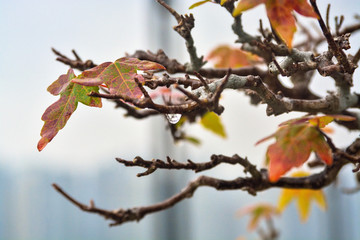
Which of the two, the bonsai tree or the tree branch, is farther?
the tree branch

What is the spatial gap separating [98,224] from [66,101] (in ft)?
9.26

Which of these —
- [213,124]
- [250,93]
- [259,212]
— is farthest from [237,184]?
[259,212]

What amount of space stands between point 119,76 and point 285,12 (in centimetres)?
12

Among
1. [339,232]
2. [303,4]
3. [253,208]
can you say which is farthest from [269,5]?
[339,232]

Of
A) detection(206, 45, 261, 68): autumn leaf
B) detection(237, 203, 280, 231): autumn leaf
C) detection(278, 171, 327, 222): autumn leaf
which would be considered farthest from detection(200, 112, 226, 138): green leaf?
detection(237, 203, 280, 231): autumn leaf

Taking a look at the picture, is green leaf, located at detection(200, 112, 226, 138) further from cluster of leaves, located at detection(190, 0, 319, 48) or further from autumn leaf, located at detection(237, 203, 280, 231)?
autumn leaf, located at detection(237, 203, 280, 231)

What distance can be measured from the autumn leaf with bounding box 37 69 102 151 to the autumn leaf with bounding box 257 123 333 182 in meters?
0.13

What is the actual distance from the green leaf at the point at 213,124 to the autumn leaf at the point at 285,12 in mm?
274

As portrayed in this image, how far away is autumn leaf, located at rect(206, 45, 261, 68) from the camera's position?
0.50 m

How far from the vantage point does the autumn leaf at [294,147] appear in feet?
0.77

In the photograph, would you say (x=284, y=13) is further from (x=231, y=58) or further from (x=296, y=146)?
(x=231, y=58)

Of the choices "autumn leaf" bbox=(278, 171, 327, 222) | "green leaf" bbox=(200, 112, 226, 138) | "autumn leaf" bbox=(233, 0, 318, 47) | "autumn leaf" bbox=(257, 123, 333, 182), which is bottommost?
"autumn leaf" bbox=(278, 171, 327, 222)

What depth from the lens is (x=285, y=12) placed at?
236 mm

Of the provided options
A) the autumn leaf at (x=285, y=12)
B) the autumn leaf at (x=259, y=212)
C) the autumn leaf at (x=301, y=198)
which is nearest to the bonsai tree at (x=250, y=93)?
the autumn leaf at (x=285, y=12)
